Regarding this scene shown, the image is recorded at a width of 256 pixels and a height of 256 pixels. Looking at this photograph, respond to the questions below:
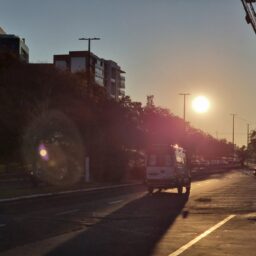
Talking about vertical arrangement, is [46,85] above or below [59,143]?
above

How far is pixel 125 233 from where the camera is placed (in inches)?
612

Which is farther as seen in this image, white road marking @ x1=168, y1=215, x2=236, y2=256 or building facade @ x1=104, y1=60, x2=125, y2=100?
building facade @ x1=104, y1=60, x2=125, y2=100

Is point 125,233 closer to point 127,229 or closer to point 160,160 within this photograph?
point 127,229

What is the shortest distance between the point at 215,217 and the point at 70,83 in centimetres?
3094

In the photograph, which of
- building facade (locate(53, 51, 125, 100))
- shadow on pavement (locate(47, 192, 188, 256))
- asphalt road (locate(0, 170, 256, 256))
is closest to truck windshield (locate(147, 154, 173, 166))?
asphalt road (locate(0, 170, 256, 256))

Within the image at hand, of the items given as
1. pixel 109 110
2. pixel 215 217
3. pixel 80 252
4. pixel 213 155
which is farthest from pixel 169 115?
pixel 80 252

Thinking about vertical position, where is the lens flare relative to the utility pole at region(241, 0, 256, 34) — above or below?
below

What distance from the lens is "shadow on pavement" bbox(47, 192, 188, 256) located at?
1265 centimetres

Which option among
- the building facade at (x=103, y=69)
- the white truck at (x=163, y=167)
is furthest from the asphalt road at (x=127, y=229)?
the building facade at (x=103, y=69)

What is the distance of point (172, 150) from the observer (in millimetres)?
33219

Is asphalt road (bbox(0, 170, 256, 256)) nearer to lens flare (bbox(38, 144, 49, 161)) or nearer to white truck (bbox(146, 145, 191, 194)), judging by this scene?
white truck (bbox(146, 145, 191, 194))

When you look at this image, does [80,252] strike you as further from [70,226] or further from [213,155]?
[213,155]

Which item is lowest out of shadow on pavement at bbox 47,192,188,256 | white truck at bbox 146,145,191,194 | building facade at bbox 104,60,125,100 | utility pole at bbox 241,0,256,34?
shadow on pavement at bbox 47,192,188,256

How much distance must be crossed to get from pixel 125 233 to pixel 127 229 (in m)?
0.92
